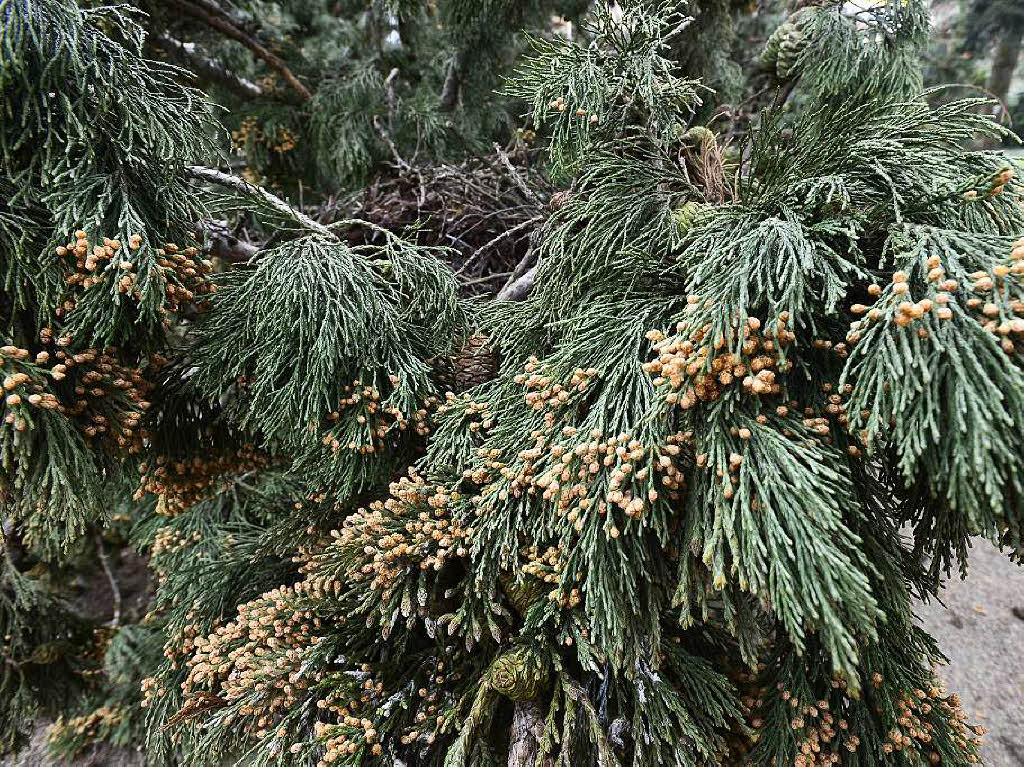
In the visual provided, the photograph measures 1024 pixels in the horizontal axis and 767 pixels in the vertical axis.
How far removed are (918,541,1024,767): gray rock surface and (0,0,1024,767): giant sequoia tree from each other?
1.87 meters

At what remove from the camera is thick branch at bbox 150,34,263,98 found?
2166 millimetres

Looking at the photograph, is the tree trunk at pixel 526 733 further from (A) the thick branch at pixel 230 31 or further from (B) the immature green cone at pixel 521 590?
(A) the thick branch at pixel 230 31

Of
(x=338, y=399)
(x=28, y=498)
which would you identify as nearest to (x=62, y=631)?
(x=28, y=498)

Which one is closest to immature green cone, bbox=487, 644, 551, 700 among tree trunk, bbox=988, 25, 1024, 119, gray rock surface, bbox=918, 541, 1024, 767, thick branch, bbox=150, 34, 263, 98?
gray rock surface, bbox=918, 541, 1024, 767

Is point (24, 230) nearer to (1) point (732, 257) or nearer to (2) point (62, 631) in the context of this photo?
(1) point (732, 257)

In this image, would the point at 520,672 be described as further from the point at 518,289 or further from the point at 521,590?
the point at 518,289

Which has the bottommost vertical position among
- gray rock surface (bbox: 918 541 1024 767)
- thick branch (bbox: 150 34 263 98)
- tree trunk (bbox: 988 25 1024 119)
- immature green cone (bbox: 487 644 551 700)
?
gray rock surface (bbox: 918 541 1024 767)

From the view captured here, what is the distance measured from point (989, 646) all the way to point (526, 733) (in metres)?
3.10

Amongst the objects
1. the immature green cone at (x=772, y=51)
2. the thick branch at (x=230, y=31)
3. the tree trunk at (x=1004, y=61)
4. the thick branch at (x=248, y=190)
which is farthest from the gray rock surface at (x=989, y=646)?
the thick branch at (x=230, y=31)

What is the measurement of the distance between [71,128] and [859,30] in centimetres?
200

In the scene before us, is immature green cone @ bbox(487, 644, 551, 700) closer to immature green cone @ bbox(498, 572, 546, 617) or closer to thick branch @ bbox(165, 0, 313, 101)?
immature green cone @ bbox(498, 572, 546, 617)

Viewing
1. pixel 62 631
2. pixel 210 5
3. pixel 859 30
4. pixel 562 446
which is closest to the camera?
pixel 562 446

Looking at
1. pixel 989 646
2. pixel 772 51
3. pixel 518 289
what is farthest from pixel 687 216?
pixel 989 646

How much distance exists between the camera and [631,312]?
93 cm
